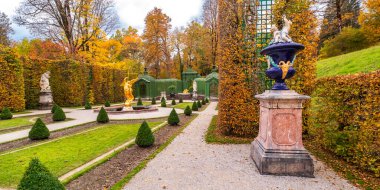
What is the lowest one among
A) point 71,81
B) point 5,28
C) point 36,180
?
point 36,180

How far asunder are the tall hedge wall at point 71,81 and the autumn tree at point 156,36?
39.6 ft

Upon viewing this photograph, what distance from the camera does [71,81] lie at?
63.5ft

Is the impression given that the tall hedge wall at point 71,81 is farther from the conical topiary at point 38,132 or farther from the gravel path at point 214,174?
the gravel path at point 214,174

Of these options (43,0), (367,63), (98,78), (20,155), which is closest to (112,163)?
(20,155)

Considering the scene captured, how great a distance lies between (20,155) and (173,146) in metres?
4.50

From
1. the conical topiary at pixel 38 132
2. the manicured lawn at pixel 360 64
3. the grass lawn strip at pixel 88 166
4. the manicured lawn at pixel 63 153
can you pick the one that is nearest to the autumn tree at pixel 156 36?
the manicured lawn at pixel 360 64

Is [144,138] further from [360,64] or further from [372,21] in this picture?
[372,21]

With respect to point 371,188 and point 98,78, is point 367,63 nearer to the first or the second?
point 371,188

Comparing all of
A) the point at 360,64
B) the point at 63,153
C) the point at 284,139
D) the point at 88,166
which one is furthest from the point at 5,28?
the point at 360,64

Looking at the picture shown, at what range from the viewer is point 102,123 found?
11156 mm

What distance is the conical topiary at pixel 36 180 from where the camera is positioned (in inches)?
98.3

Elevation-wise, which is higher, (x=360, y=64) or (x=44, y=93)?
(x=360, y=64)

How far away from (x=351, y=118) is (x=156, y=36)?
115ft

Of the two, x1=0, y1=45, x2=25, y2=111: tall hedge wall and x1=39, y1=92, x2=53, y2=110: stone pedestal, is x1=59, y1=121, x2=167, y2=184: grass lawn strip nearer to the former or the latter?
x1=0, y1=45, x2=25, y2=111: tall hedge wall
